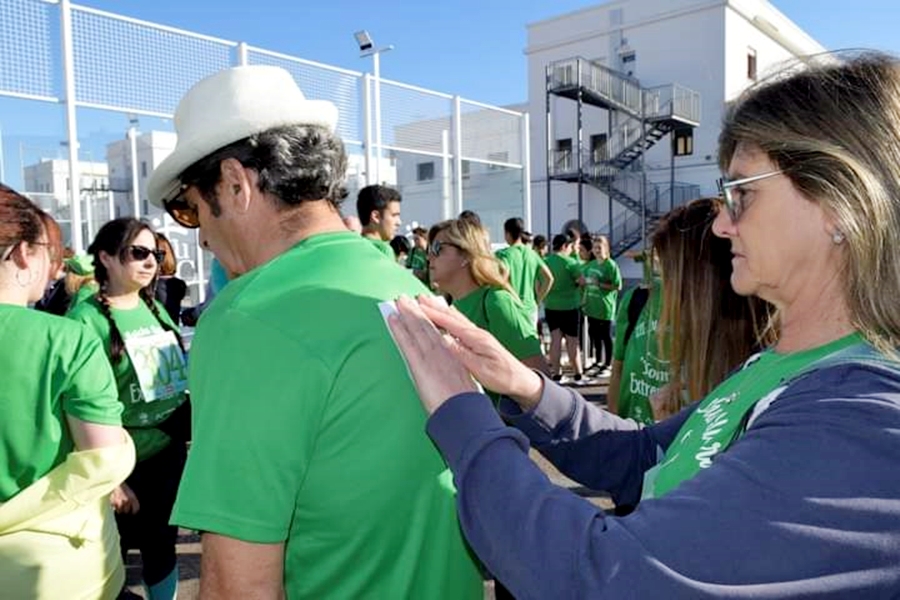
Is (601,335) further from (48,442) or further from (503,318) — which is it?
(48,442)

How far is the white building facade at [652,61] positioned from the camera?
2503cm

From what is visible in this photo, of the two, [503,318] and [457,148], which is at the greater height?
[457,148]

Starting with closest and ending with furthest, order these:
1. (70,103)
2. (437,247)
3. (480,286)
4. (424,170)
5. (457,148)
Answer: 1. (480,286)
2. (437,247)
3. (70,103)
4. (457,148)
5. (424,170)

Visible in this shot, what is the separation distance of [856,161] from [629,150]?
24030 mm

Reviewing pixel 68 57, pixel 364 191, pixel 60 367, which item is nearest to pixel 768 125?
pixel 60 367

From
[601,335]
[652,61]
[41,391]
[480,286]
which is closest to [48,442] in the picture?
[41,391]

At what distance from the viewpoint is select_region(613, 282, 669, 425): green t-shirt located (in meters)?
3.09

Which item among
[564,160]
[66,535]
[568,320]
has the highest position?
[564,160]

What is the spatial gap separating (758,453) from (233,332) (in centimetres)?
78

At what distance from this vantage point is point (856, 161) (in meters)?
0.93

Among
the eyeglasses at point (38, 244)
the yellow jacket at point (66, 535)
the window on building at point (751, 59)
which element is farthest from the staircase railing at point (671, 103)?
the yellow jacket at point (66, 535)

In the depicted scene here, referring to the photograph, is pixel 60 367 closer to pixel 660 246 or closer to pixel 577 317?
pixel 660 246

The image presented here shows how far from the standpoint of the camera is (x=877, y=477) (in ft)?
2.51

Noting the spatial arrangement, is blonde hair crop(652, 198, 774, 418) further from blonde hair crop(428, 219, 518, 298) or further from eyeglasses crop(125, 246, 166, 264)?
eyeglasses crop(125, 246, 166, 264)
